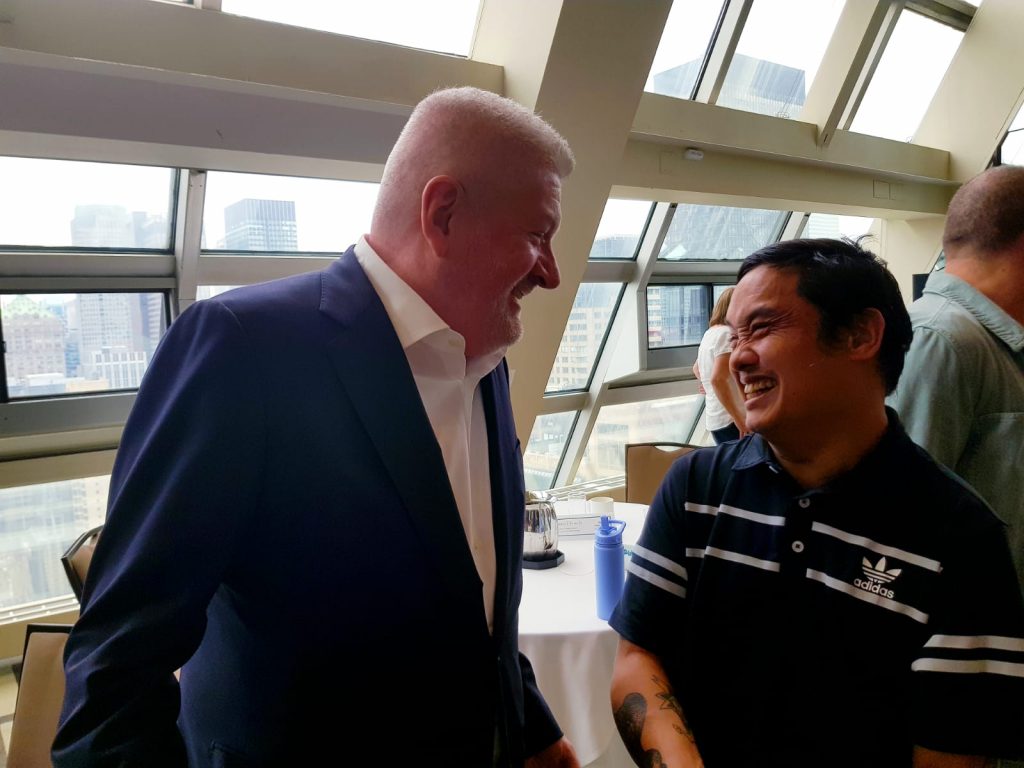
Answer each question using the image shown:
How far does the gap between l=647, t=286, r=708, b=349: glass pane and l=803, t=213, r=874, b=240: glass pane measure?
1.52m

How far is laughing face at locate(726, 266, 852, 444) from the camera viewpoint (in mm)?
1205

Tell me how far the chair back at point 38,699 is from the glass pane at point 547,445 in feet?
15.0

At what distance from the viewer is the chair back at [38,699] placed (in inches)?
67.6

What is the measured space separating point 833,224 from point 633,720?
7.14 m

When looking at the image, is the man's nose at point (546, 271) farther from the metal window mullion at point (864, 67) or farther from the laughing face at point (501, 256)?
the metal window mullion at point (864, 67)

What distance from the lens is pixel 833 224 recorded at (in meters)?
7.23

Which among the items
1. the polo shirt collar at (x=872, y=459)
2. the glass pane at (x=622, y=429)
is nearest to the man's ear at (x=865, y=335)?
the polo shirt collar at (x=872, y=459)

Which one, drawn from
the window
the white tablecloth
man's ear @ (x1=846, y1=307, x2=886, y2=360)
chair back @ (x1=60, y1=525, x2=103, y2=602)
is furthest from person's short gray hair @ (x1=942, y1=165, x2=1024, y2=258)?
the window

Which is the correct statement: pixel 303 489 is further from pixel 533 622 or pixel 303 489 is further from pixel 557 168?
pixel 533 622

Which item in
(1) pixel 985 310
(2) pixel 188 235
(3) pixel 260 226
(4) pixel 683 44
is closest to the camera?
(1) pixel 985 310

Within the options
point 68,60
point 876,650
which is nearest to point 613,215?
point 68,60

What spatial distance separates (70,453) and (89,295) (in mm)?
832

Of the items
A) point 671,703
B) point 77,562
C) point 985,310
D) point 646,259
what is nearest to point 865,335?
point 985,310

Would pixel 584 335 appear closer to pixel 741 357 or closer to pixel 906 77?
pixel 906 77
